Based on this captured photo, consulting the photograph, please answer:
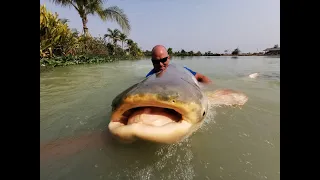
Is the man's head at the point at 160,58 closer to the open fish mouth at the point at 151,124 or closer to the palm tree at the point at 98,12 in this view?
the open fish mouth at the point at 151,124

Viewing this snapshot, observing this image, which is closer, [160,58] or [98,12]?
[160,58]

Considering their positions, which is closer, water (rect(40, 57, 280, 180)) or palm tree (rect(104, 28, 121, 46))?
water (rect(40, 57, 280, 180))

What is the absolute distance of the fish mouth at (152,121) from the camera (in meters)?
1.44

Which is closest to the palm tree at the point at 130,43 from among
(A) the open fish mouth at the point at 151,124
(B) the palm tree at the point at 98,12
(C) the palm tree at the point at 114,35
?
(C) the palm tree at the point at 114,35

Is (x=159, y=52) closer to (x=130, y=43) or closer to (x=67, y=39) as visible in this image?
(x=67, y=39)

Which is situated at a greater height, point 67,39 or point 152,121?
point 67,39

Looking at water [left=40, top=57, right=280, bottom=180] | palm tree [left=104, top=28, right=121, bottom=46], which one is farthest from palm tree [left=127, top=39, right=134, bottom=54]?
water [left=40, top=57, right=280, bottom=180]

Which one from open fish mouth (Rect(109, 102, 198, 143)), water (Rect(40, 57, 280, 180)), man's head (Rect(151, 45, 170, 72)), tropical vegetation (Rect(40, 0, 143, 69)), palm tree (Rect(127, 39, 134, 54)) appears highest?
palm tree (Rect(127, 39, 134, 54))

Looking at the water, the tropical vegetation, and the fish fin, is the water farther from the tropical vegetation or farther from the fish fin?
the tropical vegetation

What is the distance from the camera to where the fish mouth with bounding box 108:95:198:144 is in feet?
4.71

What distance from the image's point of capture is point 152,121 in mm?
1523

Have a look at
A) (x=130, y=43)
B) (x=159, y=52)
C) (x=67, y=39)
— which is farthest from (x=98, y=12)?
(x=130, y=43)
